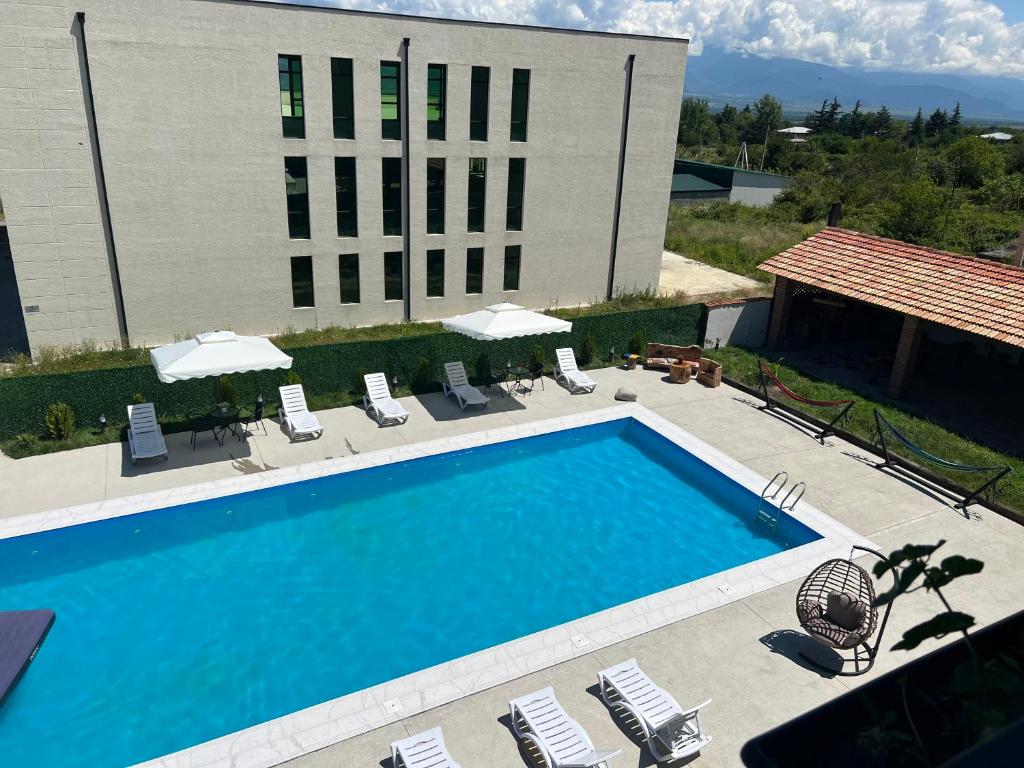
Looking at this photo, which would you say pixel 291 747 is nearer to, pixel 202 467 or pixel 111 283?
pixel 202 467

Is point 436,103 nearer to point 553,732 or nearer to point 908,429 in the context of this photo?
point 908,429

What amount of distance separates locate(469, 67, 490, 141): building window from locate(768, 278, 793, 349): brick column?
10954 mm

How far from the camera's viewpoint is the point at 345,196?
21969 millimetres

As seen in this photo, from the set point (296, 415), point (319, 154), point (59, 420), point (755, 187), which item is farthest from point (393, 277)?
point (755, 187)

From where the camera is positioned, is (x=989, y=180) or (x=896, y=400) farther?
(x=989, y=180)

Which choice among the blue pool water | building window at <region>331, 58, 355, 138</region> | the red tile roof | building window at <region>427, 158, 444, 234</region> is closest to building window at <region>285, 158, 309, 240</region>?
building window at <region>331, 58, 355, 138</region>

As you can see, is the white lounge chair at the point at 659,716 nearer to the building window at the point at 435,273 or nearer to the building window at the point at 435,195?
the building window at the point at 435,273

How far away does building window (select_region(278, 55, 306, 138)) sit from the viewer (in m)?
20.1

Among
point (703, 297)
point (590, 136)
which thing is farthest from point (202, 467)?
point (703, 297)

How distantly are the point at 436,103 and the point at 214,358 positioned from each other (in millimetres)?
12314

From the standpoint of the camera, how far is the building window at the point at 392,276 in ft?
76.5

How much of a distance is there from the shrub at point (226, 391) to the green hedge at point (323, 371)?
201 mm

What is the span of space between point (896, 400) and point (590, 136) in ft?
43.5

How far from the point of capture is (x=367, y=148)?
2153 cm
